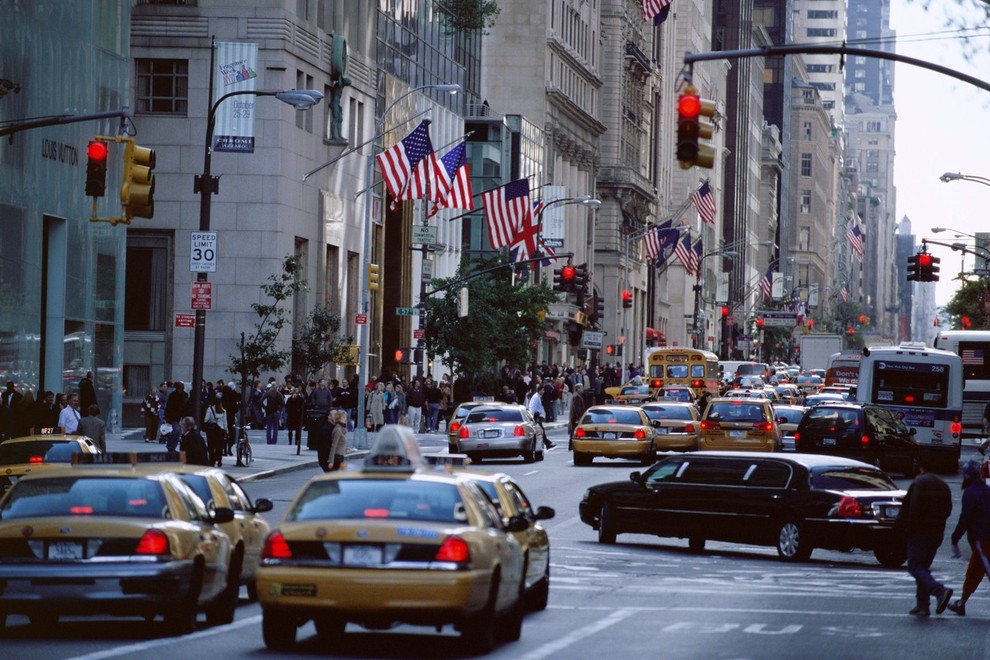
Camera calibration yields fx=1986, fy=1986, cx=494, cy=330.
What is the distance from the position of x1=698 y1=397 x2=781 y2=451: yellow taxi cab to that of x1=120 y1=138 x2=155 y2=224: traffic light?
20263mm

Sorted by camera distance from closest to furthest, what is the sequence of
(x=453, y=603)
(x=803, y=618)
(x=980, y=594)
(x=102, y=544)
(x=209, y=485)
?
(x=453, y=603)
(x=102, y=544)
(x=209, y=485)
(x=803, y=618)
(x=980, y=594)

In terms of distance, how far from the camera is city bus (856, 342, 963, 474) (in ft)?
149

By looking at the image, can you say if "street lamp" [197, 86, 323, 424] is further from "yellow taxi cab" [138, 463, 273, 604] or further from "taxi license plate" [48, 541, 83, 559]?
"taxi license plate" [48, 541, 83, 559]

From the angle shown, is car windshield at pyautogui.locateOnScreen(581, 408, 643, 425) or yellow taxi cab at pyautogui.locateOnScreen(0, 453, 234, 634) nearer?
yellow taxi cab at pyautogui.locateOnScreen(0, 453, 234, 634)

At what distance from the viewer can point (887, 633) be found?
56.4 ft

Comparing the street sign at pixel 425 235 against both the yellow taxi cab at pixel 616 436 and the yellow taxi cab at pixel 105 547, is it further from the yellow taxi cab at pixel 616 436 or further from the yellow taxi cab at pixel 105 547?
the yellow taxi cab at pixel 105 547

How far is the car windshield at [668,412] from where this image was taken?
47781mm

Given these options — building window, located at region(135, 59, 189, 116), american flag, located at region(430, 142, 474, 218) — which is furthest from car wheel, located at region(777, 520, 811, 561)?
building window, located at region(135, 59, 189, 116)

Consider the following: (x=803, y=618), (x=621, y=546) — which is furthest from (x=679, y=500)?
(x=803, y=618)

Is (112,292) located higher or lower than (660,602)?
higher

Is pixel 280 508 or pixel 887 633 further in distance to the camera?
pixel 280 508

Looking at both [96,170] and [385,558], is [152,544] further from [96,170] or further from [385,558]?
[96,170]

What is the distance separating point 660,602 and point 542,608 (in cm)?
172

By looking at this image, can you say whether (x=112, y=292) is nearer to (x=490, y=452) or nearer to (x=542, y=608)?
(x=490, y=452)
